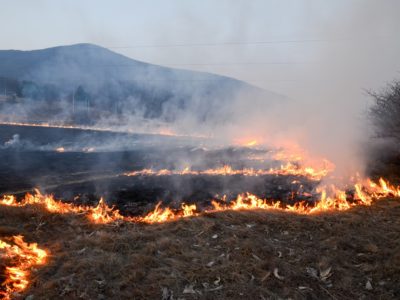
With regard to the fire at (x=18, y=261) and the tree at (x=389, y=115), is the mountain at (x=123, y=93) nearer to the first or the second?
the tree at (x=389, y=115)

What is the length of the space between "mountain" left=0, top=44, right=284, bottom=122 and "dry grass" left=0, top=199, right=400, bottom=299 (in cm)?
3976

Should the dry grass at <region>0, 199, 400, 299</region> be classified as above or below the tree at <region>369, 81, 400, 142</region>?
below

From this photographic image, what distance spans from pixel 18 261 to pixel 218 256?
316 cm

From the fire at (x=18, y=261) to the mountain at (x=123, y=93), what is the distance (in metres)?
41.7

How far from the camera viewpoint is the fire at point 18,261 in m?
4.65

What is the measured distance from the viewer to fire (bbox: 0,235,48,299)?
15.3ft

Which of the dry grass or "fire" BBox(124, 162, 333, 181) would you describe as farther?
"fire" BBox(124, 162, 333, 181)

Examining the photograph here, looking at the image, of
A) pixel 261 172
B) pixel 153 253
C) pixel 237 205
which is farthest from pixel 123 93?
pixel 153 253

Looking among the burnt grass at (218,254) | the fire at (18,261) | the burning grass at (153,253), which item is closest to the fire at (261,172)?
the burnt grass at (218,254)

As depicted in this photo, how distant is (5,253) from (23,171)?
11.4 meters

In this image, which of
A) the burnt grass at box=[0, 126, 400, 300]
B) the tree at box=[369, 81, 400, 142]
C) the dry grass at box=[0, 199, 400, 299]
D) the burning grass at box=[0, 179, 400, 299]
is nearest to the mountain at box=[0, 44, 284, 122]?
the tree at box=[369, 81, 400, 142]

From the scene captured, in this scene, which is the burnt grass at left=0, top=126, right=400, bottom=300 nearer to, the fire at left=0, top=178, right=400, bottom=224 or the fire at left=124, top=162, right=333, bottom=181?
the fire at left=0, top=178, right=400, bottom=224

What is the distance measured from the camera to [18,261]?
204 inches

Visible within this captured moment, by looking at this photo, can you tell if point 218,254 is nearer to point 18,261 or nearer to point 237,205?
point 237,205
